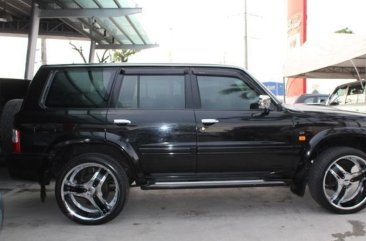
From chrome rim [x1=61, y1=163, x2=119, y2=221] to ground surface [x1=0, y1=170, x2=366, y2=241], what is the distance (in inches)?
6.7

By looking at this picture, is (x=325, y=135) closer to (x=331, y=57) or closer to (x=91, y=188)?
(x=91, y=188)

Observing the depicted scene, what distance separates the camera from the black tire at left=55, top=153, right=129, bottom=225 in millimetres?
5441

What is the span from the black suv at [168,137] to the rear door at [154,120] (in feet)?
0.04

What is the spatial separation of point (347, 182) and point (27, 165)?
3796mm

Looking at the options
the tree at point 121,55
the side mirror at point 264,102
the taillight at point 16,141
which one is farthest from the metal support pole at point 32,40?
the tree at point 121,55

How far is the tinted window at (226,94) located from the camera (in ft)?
18.8

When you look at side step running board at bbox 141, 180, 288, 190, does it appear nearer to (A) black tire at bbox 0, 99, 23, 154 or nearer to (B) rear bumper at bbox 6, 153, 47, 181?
(B) rear bumper at bbox 6, 153, 47, 181

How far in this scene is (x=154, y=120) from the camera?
18.1ft

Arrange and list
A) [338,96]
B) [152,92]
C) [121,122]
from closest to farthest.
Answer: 1. [121,122]
2. [152,92]
3. [338,96]

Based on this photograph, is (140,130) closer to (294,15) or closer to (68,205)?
(68,205)

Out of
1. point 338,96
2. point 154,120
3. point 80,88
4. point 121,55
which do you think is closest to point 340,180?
point 154,120

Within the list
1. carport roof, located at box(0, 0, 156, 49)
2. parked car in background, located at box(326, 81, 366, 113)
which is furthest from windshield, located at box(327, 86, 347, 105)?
carport roof, located at box(0, 0, 156, 49)

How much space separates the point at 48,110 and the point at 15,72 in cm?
3685

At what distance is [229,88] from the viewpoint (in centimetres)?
579
